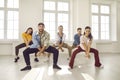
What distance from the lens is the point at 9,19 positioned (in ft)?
28.6

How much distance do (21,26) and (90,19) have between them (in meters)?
3.33

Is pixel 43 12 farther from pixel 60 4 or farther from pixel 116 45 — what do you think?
pixel 116 45

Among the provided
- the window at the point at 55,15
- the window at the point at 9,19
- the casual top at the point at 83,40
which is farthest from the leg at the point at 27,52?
the window at the point at 55,15

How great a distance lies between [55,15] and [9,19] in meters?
2.22

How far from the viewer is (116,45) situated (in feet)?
32.0

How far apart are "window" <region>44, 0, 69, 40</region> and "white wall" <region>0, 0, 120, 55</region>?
0.36 m

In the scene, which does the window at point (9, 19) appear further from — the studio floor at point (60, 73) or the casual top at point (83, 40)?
the casual top at point (83, 40)

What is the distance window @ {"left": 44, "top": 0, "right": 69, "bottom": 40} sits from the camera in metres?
9.16

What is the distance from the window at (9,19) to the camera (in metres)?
8.61

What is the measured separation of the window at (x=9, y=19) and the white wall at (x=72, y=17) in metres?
0.48

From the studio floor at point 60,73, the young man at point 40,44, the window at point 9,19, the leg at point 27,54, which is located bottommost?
the studio floor at point 60,73

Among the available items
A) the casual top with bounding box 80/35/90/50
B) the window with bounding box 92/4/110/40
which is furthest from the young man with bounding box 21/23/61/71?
the window with bounding box 92/4/110/40

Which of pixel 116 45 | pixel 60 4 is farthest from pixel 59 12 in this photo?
pixel 116 45

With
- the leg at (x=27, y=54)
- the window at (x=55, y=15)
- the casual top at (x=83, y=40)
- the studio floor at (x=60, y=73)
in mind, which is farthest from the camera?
the window at (x=55, y=15)
